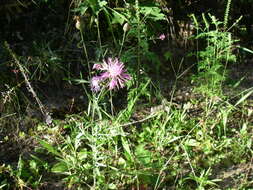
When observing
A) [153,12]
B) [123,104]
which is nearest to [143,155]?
[123,104]

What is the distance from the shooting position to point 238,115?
97.7 inches

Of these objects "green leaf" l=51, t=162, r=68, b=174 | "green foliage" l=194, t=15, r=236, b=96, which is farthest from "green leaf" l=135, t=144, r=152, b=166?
"green foliage" l=194, t=15, r=236, b=96

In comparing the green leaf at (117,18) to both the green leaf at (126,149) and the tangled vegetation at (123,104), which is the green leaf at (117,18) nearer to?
the tangled vegetation at (123,104)

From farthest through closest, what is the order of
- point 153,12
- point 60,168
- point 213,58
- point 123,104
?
point 123,104 < point 153,12 < point 213,58 < point 60,168

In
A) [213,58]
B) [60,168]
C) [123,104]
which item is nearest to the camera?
[60,168]

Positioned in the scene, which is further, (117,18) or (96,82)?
(117,18)

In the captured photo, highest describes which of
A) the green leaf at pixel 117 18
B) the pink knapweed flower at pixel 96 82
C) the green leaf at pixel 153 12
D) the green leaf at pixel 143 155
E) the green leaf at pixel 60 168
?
the green leaf at pixel 153 12

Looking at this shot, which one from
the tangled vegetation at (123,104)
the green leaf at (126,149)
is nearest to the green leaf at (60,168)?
the tangled vegetation at (123,104)

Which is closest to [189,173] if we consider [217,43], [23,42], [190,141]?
[190,141]

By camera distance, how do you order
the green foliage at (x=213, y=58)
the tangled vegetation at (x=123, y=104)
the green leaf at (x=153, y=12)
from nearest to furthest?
the tangled vegetation at (x=123, y=104) < the green foliage at (x=213, y=58) < the green leaf at (x=153, y=12)

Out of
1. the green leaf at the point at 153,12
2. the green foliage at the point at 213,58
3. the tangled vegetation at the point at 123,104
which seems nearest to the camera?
the tangled vegetation at the point at 123,104

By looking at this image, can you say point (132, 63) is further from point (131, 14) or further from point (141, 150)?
point (141, 150)

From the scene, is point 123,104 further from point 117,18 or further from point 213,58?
point 213,58

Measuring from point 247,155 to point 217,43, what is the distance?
658 mm
